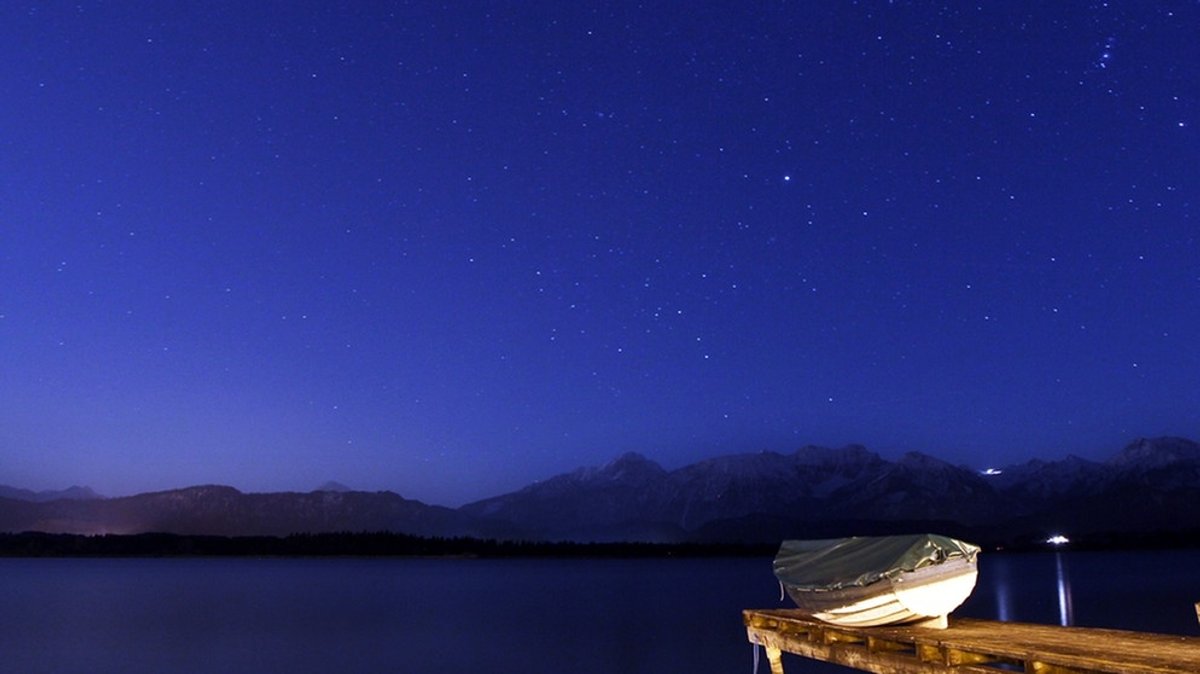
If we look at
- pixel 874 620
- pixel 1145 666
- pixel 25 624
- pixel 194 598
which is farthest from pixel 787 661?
pixel 194 598

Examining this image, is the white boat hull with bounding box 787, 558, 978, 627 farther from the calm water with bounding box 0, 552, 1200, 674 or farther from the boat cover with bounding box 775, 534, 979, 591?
the calm water with bounding box 0, 552, 1200, 674

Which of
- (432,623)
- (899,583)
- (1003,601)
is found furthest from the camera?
(1003,601)

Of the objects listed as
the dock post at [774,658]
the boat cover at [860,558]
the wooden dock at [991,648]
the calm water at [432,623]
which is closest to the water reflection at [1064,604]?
the calm water at [432,623]

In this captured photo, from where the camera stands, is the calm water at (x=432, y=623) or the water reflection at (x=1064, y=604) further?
the water reflection at (x=1064, y=604)

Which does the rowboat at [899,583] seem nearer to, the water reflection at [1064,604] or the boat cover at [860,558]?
the boat cover at [860,558]

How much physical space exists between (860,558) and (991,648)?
308 centimetres

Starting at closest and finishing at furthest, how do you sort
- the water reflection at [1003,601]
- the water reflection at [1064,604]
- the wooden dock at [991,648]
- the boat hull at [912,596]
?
the wooden dock at [991,648] → the boat hull at [912,596] → the water reflection at [1064,604] → the water reflection at [1003,601]

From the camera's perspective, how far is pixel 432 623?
62.6 meters

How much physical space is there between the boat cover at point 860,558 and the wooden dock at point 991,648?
0.60 m

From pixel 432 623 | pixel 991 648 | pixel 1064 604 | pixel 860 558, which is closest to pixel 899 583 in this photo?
pixel 860 558

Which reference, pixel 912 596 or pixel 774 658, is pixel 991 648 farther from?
pixel 774 658

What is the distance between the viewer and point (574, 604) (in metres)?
83.2

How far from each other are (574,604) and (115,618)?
34.6 m

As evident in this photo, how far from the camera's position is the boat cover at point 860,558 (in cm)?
1264
